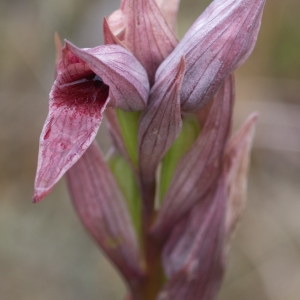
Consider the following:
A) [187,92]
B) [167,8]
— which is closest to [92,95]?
[187,92]

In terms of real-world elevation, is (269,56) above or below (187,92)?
below

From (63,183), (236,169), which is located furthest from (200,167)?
(63,183)

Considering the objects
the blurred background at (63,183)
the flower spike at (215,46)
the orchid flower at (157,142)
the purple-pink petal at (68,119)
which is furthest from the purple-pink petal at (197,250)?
the blurred background at (63,183)

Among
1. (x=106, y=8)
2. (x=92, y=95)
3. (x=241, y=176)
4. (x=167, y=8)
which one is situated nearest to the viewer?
(x=92, y=95)

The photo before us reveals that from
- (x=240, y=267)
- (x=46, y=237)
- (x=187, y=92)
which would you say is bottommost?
(x=240, y=267)

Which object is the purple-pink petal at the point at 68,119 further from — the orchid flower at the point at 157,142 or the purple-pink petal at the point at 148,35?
the purple-pink petal at the point at 148,35

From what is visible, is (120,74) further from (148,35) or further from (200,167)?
(200,167)

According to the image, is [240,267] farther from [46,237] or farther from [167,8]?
[167,8]
